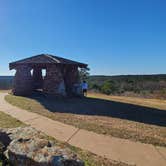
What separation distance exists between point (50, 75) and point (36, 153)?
1010 cm

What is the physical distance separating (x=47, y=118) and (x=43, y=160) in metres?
4.01

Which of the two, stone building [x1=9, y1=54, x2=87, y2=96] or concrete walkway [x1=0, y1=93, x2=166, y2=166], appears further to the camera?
stone building [x1=9, y1=54, x2=87, y2=96]

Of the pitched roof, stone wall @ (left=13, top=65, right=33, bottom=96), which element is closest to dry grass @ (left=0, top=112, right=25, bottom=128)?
the pitched roof

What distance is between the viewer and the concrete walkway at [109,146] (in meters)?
3.59

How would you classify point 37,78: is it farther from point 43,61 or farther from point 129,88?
point 129,88

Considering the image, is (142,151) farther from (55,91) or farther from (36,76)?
(36,76)

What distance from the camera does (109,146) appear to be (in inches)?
163

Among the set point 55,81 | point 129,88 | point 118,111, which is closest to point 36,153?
point 118,111

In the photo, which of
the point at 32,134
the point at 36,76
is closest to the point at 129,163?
the point at 32,134

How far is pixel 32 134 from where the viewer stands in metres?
3.48

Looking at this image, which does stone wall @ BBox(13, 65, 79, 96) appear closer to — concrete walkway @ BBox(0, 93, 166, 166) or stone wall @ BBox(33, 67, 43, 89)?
stone wall @ BBox(33, 67, 43, 89)

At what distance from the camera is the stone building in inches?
488

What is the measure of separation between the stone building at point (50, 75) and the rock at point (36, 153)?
354 inches

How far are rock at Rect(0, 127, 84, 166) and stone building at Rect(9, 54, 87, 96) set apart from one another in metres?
9.00
